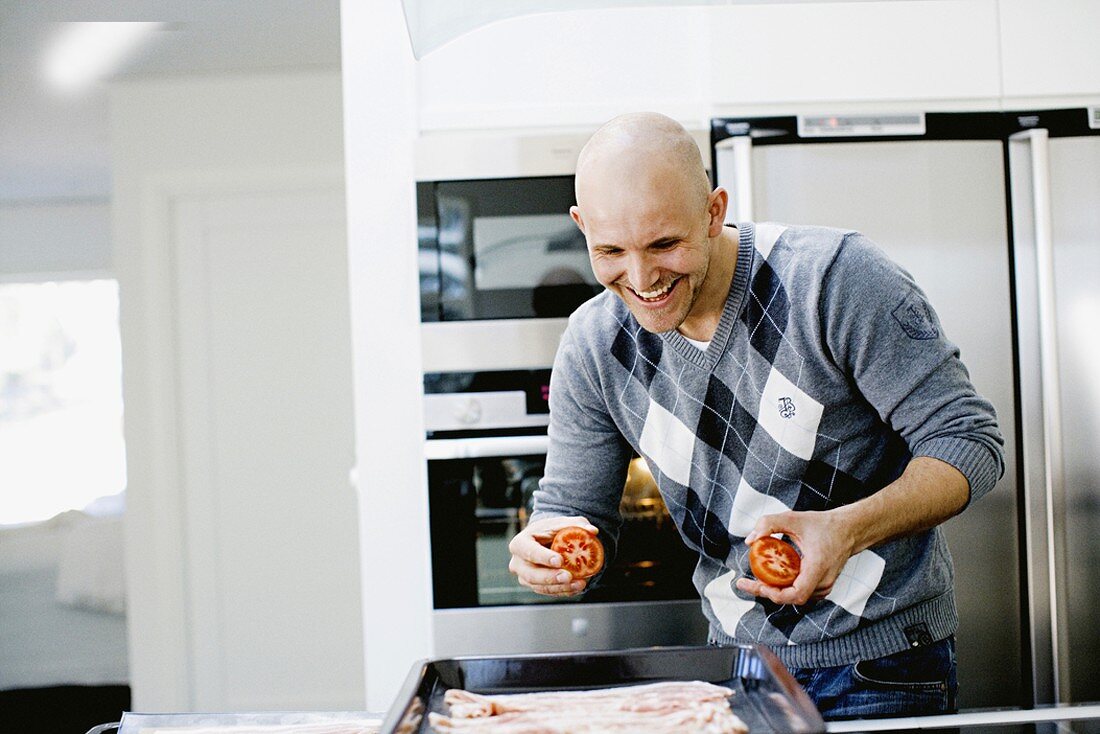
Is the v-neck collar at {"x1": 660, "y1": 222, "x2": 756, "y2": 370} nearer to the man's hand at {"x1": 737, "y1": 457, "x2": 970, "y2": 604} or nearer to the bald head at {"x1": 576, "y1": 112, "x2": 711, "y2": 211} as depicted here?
the bald head at {"x1": 576, "y1": 112, "x2": 711, "y2": 211}

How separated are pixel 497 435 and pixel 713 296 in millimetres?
1003

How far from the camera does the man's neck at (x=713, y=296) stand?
163 cm

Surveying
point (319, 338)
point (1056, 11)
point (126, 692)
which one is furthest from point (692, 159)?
point (126, 692)

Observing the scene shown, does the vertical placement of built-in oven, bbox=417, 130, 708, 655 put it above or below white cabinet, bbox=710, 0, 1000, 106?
below

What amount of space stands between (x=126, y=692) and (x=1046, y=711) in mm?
4955

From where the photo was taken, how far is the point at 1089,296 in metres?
2.51

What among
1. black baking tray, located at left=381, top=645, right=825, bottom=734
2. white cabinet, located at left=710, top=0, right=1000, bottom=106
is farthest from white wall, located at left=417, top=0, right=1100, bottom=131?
black baking tray, located at left=381, top=645, right=825, bottom=734

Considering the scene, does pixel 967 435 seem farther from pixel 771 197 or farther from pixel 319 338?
pixel 319 338

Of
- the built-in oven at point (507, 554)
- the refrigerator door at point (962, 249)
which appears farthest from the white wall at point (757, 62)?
the built-in oven at point (507, 554)

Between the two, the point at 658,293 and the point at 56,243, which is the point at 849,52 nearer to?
the point at 658,293

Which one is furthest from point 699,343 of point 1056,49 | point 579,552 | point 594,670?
point 1056,49

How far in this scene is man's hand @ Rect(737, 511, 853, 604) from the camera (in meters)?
1.30

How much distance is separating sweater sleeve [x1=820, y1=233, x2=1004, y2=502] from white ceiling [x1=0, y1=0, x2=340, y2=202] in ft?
10.2

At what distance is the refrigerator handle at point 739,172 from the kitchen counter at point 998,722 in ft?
4.57
